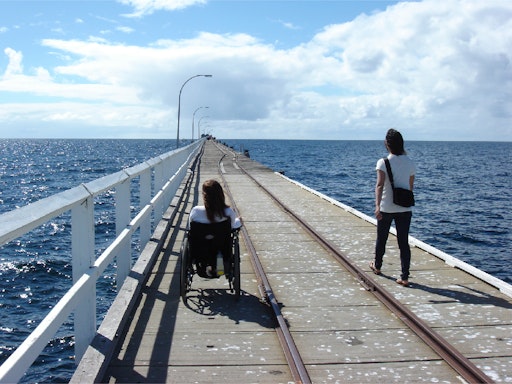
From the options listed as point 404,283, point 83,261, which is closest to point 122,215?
point 83,261

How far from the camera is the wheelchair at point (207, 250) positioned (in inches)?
243

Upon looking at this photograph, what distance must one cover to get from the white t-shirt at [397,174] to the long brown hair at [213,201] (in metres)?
2.26

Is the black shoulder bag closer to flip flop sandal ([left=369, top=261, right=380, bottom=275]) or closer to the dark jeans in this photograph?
the dark jeans

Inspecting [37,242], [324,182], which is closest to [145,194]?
[37,242]

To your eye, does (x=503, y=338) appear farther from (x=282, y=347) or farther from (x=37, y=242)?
(x=37, y=242)

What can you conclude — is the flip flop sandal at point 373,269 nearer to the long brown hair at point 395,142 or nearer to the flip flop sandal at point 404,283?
the flip flop sandal at point 404,283

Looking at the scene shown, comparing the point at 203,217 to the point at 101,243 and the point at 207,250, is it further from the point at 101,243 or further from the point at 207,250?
the point at 101,243

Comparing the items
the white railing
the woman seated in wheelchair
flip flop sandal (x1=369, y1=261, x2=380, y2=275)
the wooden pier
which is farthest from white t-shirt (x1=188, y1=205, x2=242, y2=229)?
flip flop sandal (x1=369, y1=261, x2=380, y2=275)

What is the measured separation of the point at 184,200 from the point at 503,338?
38.2 feet

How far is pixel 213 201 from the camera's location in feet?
20.1

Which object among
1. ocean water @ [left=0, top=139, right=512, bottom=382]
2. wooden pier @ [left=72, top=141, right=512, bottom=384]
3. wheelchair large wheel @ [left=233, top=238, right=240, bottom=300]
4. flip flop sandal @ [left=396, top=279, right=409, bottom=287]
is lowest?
ocean water @ [left=0, top=139, right=512, bottom=382]

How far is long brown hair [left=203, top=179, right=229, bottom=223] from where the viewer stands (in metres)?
6.11

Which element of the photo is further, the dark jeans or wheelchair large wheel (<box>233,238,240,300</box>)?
the dark jeans

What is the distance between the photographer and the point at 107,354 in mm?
4590
